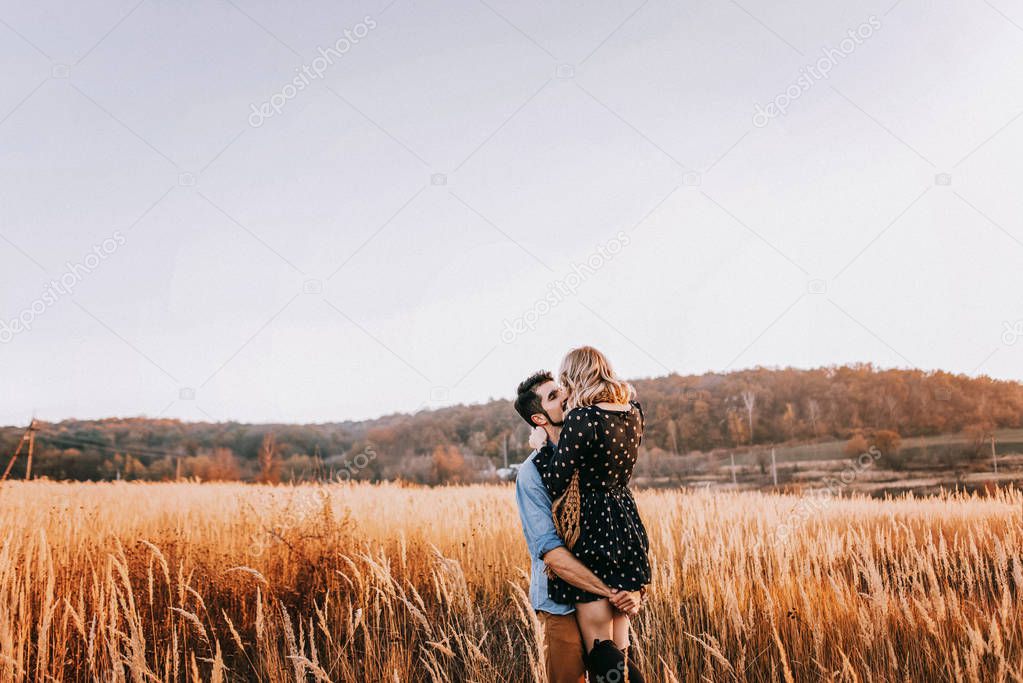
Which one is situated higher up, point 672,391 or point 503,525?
point 672,391

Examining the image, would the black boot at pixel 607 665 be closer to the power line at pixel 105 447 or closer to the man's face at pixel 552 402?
the man's face at pixel 552 402

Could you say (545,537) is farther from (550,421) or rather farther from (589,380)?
(589,380)

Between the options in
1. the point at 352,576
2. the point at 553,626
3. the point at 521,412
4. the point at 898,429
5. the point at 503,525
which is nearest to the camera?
the point at 553,626

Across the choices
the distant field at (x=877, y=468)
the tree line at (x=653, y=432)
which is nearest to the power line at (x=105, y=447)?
the tree line at (x=653, y=432)

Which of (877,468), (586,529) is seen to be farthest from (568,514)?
(877,468)

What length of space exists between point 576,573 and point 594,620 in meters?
0.21

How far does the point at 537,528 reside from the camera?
2422 millimetres

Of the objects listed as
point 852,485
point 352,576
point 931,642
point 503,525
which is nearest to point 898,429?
point 852,485

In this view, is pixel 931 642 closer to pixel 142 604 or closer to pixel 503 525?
pixel 503 525

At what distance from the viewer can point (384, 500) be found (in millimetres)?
8328

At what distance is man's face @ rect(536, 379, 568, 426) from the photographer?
259cm

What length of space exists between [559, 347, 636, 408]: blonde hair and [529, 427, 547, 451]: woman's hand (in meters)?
0.22

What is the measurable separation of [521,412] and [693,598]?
8.60ft

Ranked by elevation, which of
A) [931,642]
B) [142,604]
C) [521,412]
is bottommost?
[931,642]
